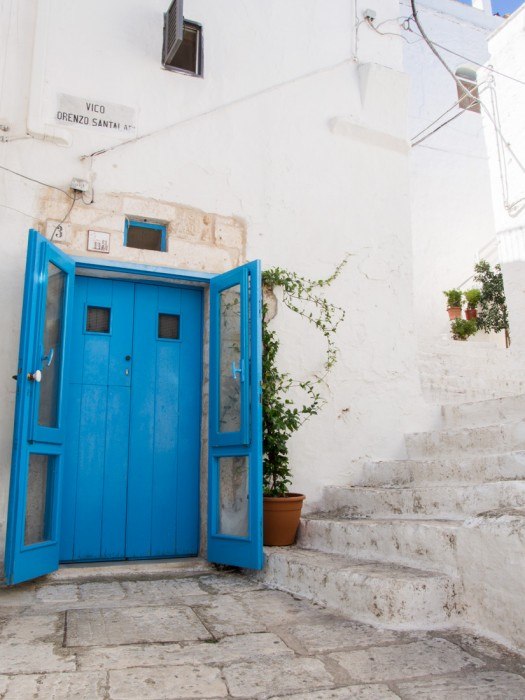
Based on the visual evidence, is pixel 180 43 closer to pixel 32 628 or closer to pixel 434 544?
pixel 434 544

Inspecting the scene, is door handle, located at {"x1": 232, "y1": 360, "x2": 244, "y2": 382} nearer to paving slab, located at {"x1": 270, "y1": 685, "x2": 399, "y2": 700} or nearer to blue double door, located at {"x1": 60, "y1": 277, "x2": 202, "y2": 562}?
blue double door, located at {"x1": 60, "y1": 277, "x2": 202, "y2": 562}

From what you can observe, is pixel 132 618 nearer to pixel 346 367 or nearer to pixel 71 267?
pixel 71 267

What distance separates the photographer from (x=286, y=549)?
3.64 m

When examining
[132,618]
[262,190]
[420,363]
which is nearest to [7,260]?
[262,190]

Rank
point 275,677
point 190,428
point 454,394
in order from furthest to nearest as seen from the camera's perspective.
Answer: point 454,394 → point 190,428 → point 275,677

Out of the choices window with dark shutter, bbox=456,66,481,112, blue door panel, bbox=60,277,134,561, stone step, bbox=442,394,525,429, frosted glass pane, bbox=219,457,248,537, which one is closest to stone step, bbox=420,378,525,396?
stone step, bbox=442,394,525,429

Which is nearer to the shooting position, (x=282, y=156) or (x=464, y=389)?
(x=282, y=156)

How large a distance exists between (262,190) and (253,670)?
3538 mm

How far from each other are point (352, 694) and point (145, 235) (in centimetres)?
327

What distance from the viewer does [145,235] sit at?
4.27m

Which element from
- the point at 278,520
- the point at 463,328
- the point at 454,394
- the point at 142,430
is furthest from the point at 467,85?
the point at 278,520

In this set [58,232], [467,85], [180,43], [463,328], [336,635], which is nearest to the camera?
[336,635]

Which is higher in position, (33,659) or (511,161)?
(511,161)

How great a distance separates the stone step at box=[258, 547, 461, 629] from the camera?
2.50m
